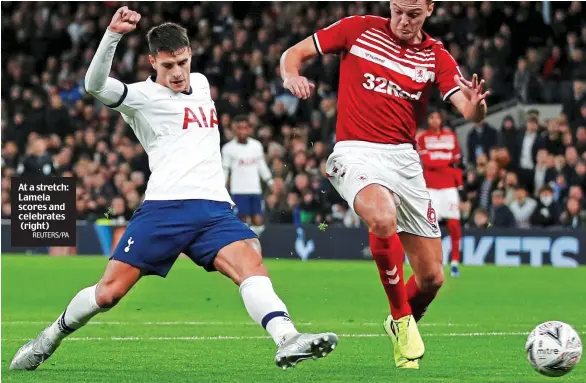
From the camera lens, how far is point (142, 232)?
7016 mm

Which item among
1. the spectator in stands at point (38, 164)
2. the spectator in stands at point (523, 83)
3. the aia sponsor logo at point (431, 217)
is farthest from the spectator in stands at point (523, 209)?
the aia sponsor logo at point (431, 217)

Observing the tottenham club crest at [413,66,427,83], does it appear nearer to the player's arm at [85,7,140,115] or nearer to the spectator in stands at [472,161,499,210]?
the player's arm at [85,7,140,115]

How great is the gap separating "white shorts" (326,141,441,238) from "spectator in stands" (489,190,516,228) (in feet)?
37.8

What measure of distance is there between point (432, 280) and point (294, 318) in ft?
10.7

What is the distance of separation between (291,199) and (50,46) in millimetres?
8011

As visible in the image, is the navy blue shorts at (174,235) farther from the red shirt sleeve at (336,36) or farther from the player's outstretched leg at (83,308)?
the red shirt sleeve at (336,36)

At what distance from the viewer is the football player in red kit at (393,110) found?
7.80 meters

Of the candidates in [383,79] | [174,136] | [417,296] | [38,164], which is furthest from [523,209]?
[174,136]

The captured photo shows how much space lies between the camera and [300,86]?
7379mm

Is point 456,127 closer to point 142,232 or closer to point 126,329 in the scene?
point 126,329

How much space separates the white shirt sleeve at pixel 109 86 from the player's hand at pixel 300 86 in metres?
0.86

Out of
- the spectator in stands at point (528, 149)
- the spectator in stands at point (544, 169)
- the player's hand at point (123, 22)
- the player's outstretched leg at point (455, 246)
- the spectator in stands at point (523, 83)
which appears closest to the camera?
the player's hand at point (123, 22)

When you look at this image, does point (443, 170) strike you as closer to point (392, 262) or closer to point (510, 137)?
point (510, 137)

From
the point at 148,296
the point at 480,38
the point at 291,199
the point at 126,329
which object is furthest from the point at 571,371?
the point at 480,38
